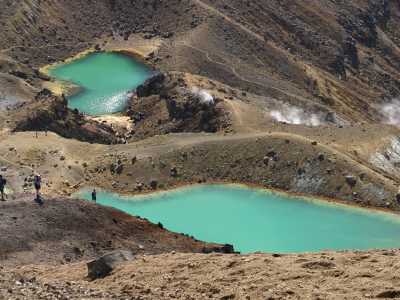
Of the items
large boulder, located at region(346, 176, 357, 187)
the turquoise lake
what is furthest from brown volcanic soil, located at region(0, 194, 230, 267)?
large boulder, located at region(346, 176, 357, 187)

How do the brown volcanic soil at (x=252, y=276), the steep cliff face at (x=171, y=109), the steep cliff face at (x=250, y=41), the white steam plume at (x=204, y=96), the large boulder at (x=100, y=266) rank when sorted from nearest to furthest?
the brown volcanic soil at (x=252, y=276) < the large boulder at (x=100, y=266) < the steep cliff face at (x=171, y=109) < the white steam plume at (x=204, y=96) < the steep cliff face at (x=250, y=41)

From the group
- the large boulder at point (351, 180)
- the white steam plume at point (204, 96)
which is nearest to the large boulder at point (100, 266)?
the large boulder at point (351, 180)

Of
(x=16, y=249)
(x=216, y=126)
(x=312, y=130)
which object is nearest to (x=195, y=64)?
(x=216, y=126)

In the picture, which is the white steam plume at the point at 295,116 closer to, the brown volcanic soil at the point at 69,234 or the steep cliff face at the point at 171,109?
the steep cliff face at the point at 171,109

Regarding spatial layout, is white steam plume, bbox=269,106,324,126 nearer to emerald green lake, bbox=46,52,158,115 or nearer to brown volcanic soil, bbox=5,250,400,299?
emerald green lake, bbox=46,52,158,115

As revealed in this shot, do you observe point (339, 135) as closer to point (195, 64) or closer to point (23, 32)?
point (195, 64)

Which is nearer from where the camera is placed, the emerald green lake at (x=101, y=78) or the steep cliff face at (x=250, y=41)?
the emerald green lake at (x=101, y=78)
